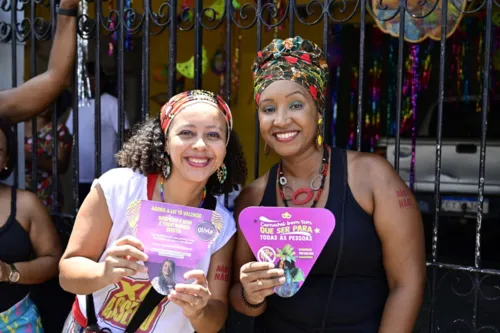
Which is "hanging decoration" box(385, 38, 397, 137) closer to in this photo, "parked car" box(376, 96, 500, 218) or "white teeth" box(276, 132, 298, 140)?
"parked car" box(376, 96, 500, 218)

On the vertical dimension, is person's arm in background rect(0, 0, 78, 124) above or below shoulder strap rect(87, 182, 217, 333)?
above

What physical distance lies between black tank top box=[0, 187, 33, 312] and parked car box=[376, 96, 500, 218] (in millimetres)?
4007

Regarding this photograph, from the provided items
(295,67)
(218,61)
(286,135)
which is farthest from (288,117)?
(218,61)

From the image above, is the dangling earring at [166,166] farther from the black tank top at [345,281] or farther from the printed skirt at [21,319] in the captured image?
the printed skirt at [21,319]

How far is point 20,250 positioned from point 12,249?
0.13ft

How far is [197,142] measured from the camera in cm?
236

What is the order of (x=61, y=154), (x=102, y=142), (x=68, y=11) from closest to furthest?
1. (x=68, y=11)
2. (x=61, y=154)
3. (x=102, y=142)

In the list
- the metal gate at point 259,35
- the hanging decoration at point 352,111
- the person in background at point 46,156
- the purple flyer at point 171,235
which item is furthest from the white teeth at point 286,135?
the hanging decoration at point 352,111

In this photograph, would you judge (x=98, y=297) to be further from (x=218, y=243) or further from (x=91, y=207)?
(x=218, y=243)

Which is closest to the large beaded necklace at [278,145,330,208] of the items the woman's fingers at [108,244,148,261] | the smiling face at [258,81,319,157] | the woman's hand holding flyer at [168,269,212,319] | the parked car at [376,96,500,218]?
the smiling face at [258,81,319,157]

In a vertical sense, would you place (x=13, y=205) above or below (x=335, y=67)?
below

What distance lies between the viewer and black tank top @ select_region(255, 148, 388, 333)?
230 centimetres

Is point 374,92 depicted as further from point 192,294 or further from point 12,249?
point 192,294

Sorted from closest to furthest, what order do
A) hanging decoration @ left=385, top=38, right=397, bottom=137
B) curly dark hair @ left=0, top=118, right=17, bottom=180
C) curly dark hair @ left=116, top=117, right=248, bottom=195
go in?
curly dark hair @ left=116, top=117, right=248, bottom=195 < curly dark hair @ left=0, top=118, right=17, bottom=180 < hanging decoration @ left=385, top=38, right=397, bottom=137
